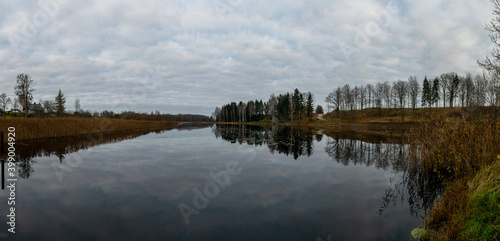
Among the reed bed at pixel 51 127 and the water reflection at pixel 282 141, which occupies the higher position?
the reed bed at pixel 51 127

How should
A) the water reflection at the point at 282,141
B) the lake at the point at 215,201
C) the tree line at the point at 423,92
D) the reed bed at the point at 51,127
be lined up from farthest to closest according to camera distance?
1. the tree line at the point at 423,92
2. the reed bed at the point at 51,127
3. the water reflection at the point at 282,141
4. the lake at the point at 215,201

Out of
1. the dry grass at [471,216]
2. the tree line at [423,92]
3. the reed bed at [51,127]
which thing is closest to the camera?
the dry grass at [471,216]

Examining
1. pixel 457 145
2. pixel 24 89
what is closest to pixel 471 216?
pixel 457 145

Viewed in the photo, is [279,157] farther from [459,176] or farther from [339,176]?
[459,176]

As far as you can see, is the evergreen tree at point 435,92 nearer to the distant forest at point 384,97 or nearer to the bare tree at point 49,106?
the distant forest at point 384,97

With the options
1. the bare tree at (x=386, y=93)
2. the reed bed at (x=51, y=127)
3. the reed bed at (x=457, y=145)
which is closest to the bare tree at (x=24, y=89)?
the reed bed at (x=51, y=127)

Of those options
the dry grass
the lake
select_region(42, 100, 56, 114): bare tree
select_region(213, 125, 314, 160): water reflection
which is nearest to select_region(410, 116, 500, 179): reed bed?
the lake

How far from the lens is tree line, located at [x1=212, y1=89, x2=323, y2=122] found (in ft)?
303

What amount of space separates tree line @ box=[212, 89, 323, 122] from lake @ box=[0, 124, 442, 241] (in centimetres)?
7815

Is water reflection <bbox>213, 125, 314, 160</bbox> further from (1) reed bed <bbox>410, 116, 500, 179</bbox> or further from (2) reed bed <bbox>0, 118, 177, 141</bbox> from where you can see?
(2) reed bed <bbox>0, 118, 177, 141</bbox>

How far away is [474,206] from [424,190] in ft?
12.4

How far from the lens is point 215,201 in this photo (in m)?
7.14

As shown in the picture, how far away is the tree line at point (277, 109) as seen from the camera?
3642 inches

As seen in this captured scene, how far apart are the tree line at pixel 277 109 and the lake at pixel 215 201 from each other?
78148mm
